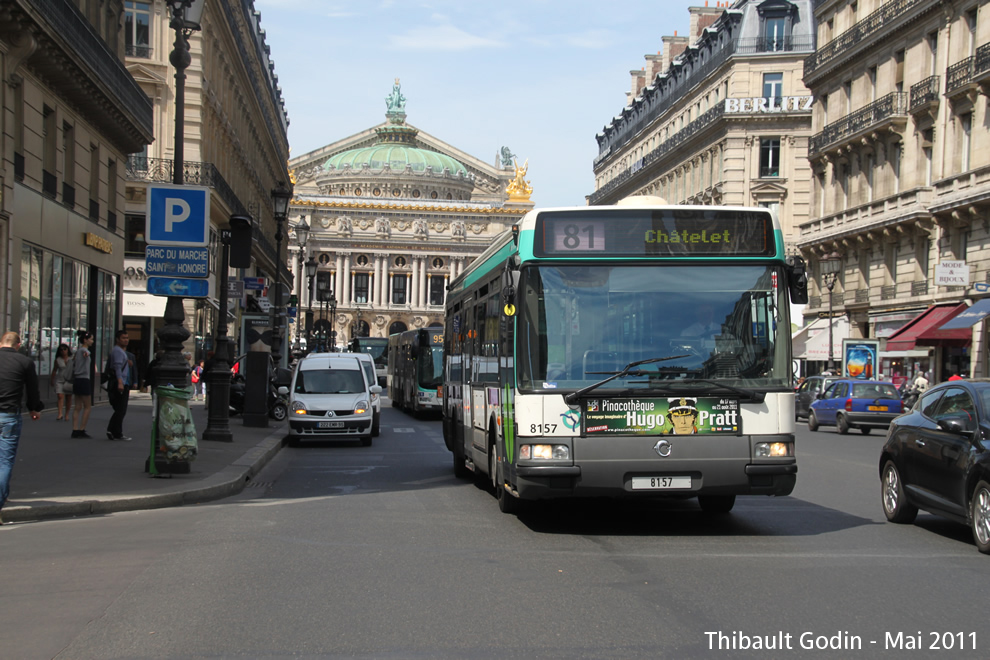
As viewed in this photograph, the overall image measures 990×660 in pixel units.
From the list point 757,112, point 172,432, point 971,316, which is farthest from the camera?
point 757,112

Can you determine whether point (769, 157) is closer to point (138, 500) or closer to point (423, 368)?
point (423, 368)

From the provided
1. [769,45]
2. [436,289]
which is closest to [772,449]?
[769,45]

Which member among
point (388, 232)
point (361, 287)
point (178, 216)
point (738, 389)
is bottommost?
point (738, 389)

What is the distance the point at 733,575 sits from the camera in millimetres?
8242

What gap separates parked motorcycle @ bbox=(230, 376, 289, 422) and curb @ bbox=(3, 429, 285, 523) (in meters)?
13.5

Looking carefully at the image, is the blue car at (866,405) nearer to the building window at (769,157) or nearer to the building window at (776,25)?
the building window at (769,157)

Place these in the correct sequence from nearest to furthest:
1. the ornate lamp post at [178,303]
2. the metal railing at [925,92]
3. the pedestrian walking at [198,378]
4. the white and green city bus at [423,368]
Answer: the ornate lamp post at [178,303]
the white and green city bus at [423,368]
the pedestrian walking at [198,378]
the metal railing at [925,92]

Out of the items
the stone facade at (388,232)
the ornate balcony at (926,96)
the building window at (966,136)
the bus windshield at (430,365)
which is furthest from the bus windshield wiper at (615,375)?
the stone facade at (388,232)

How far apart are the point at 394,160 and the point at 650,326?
134m

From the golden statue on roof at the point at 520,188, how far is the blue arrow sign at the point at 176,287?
397 ft

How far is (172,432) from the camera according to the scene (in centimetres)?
1388

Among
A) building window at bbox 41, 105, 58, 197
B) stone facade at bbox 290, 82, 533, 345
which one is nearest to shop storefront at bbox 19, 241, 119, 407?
building window at bbox 41, 105, 58, 197

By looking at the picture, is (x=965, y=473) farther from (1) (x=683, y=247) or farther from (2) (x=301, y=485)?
(2) (x=301, y=485)

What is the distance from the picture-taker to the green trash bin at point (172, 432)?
13829mm
